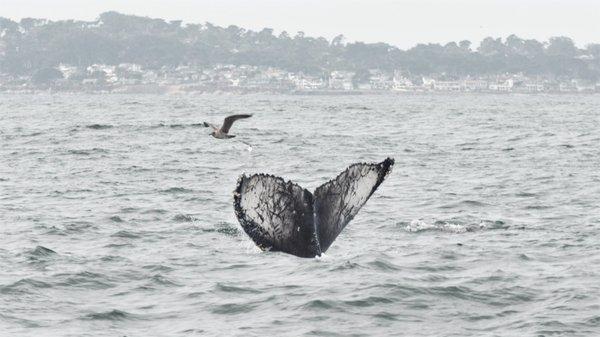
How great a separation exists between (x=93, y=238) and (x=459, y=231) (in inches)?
254

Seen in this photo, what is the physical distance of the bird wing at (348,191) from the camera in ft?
45.6

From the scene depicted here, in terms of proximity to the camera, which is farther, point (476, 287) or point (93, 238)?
point (93, 238)

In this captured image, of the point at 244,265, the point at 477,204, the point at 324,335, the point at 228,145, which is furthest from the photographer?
the point at 228,145

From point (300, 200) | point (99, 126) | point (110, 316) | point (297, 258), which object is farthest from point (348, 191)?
point (99, 126)

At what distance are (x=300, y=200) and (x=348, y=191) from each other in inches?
23.8

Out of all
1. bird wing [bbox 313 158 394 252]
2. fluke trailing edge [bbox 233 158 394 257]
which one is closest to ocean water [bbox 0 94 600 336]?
fluke trailing edge [bbox 233 158 394 257]

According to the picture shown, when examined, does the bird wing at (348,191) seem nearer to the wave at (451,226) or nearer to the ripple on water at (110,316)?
the ripple on water at (110,316)

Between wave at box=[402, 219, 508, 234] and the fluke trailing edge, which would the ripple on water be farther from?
wave at box=[402, 219, 508, 234]

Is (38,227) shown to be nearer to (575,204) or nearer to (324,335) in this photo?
(324,335)

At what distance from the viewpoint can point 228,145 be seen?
4497 centimetres

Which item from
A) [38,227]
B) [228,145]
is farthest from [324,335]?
[228,145]

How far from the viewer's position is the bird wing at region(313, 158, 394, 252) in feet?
45.6

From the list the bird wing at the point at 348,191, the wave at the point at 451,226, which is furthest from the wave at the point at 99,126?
the bird wing at the point at 348,191

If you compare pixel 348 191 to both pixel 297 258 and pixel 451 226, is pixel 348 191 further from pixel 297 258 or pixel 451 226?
pixel 451 226
